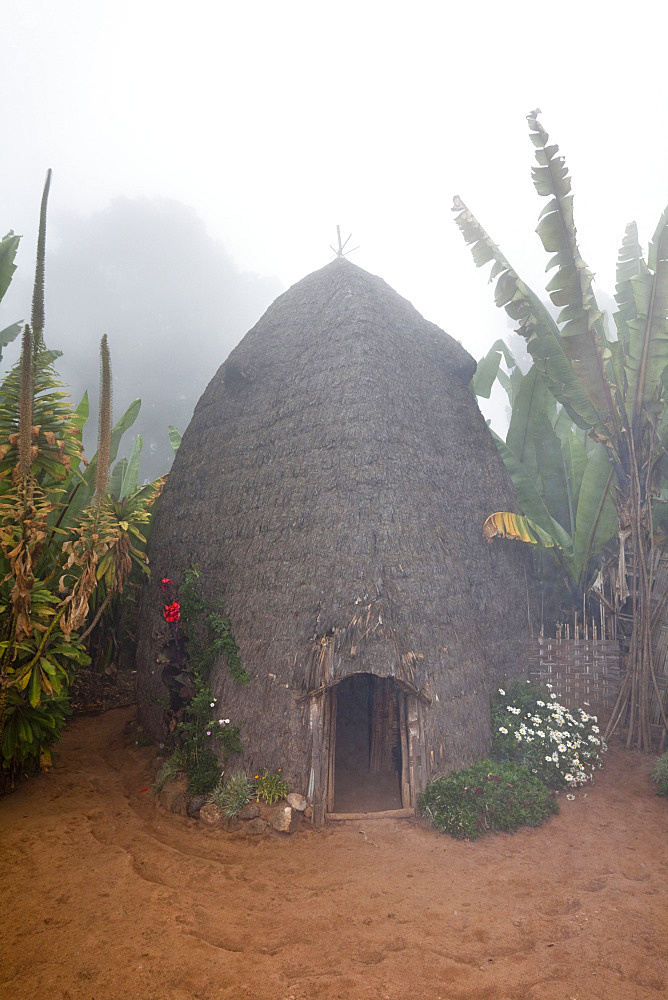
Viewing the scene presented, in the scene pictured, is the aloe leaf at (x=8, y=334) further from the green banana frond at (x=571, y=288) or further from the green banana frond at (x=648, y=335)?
the green banana frond at (x=648, y=335)

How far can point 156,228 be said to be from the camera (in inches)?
2680

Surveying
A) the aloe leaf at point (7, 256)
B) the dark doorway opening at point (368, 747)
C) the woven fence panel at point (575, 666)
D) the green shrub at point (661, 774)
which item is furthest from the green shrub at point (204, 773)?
the aloe leaf at point (7, 256)

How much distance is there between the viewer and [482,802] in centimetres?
581

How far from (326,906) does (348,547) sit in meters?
3.27

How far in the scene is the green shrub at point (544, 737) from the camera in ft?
21.8

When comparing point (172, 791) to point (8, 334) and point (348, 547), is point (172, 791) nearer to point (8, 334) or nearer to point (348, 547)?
point (348, 547)

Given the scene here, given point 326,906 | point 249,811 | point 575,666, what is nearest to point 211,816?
point 249,811

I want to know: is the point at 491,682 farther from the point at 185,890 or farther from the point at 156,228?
the point at 156,228

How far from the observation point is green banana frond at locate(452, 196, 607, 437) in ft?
26.0

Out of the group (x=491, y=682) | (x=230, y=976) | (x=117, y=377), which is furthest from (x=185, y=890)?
(x=117, y=377)

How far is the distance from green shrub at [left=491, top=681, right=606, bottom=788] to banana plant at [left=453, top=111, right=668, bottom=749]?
0.92m

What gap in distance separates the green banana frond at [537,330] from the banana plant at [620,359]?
1 centimetres

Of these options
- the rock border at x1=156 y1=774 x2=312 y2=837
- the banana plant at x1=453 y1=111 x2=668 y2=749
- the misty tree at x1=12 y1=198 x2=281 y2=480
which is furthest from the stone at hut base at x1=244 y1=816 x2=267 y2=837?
the misty tree at x1=12 y1=198 x2=281 y2=480

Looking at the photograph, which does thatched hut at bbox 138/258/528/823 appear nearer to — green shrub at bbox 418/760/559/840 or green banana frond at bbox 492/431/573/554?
green shrub at bbox 418/760/559/840
